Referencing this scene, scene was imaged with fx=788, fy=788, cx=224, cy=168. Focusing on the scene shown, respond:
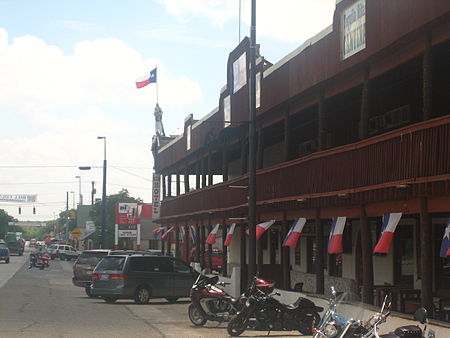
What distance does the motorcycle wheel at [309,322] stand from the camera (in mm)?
17703

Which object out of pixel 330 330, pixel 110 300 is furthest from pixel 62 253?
pixel 330 330

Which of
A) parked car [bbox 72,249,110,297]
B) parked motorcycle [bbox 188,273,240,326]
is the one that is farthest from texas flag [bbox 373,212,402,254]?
parked car [bbox 72,249,110,297]

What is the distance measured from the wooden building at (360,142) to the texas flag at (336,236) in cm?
34

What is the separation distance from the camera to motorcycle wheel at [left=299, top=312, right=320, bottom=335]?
1770 cm

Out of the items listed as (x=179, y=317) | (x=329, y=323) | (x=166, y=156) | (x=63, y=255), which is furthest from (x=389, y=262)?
(x=63, y=255)

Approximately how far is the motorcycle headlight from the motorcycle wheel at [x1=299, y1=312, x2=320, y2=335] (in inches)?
276

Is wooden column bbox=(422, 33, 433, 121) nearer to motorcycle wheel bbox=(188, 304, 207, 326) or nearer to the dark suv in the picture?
motorcycle wheel bbox=(188, 304, 207, 326)

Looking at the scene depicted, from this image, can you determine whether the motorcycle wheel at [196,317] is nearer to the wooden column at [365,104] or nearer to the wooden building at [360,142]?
the wooden building at [360,142]

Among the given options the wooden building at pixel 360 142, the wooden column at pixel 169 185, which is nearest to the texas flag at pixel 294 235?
the wooden building at pixel 360 142

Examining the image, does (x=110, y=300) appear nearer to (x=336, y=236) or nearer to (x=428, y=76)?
(x=336, y=236)

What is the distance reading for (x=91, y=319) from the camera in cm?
2028

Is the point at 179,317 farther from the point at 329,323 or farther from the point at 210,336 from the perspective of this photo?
the point at 329,323

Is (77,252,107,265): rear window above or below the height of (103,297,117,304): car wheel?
above

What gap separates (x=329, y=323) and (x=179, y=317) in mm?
11484
